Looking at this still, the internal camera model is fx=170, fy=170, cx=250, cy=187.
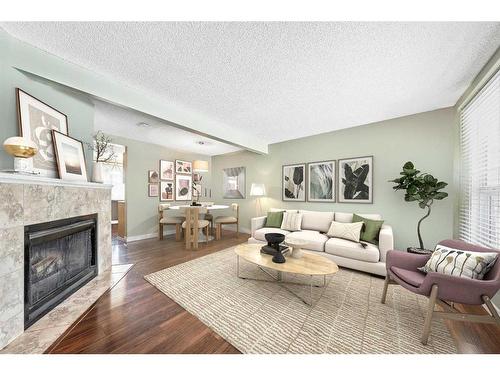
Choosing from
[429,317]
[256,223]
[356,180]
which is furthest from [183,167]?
[429,317]

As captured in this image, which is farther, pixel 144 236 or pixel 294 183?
pixel 144 236

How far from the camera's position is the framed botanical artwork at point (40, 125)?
1.50 metres

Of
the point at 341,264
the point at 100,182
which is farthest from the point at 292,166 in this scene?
the point at 100,182

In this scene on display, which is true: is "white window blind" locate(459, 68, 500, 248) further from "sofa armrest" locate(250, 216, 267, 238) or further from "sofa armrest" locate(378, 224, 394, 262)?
"sofa armrest" locate(250, 216, 267, 238)

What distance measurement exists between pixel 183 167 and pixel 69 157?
10.7 ft

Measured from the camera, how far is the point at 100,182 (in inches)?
89.7

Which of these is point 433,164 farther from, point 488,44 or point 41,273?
point 41,273

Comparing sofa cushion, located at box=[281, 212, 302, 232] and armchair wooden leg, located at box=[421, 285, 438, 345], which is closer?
armchair wooden leg, located at box=[421, 285, 438, 345]

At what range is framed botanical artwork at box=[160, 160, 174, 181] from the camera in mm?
4660

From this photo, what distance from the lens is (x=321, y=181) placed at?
3.75 metres

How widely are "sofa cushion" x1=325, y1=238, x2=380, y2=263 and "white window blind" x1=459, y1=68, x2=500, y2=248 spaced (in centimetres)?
103

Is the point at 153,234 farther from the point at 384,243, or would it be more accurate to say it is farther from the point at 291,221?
the point at 384,243

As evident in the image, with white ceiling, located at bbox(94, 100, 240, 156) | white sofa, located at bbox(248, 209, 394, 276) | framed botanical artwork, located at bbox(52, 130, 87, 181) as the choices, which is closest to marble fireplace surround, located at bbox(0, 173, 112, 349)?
framed botanical artwork, located at bbox(52, 130, 87, 181)
